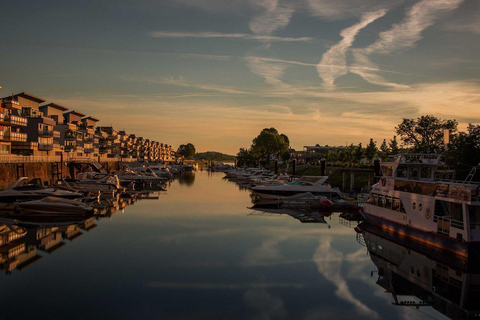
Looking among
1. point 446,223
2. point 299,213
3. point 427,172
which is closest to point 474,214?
point 446,223

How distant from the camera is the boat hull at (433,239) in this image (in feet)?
69.5

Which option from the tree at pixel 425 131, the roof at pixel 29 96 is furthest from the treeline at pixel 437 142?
the roof at pixel 29 96

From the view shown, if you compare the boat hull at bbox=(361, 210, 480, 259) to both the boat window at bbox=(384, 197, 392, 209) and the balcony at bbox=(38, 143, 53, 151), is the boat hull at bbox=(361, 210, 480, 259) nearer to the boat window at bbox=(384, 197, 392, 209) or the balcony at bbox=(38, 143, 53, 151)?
the boat window at bbox=(384, 197, 392, 209)

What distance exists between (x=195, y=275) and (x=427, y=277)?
42.0 feet

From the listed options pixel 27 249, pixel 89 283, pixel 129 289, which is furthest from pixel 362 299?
pixel 27 249

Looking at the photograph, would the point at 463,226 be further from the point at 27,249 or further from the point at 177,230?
the point at 27,249

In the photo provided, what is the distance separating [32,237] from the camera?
2741cm

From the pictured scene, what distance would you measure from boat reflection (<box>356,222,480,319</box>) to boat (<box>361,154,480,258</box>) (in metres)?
0.74

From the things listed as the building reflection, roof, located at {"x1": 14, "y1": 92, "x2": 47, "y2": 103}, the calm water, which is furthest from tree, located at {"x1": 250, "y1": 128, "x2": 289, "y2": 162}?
the calm water

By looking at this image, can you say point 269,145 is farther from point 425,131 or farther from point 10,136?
point 10,136

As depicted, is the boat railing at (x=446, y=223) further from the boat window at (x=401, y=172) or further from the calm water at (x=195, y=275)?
the boat window at (x=401, y=172)

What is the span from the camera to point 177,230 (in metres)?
31.6

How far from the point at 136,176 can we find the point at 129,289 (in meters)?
64.3

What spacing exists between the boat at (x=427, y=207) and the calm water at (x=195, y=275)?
361cm
